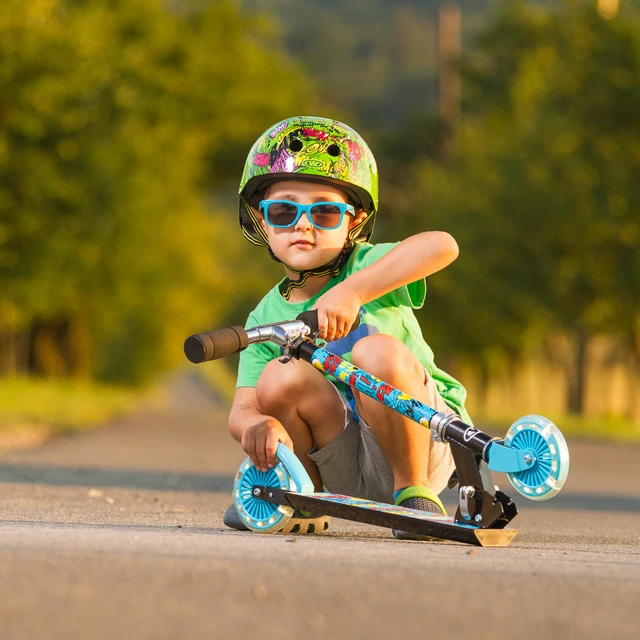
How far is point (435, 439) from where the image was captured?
447 cm

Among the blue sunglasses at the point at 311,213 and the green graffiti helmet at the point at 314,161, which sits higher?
the green graffiti helmet at the point at 314,161

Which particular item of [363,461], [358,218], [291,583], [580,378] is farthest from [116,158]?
[291,583]

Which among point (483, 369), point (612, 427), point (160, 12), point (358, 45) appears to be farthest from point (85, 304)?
point (358, 45)

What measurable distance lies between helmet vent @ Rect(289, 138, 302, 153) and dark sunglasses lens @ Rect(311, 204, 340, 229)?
0.22 metres

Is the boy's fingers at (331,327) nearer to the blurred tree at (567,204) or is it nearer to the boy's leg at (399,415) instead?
the boy's leg at (399,415)

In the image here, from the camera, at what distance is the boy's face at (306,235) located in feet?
16.4

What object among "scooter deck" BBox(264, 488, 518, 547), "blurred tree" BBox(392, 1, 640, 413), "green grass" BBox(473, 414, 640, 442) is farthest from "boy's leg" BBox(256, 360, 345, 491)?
"blurred tree" BBox(392, 1, 640, 413)

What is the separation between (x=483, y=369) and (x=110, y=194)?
17.7 meters

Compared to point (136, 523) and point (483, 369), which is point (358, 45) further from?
point (136, 523)

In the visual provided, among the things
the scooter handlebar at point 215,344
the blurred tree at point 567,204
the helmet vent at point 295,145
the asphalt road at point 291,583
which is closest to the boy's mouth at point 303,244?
the helmet vent at point 295,145

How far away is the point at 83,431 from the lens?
16.4 metres

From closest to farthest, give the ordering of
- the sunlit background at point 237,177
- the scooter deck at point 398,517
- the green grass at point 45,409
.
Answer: the scooter deck at point 398,517 < the green grass at point 45,409 < the sunlit background at point 237,177

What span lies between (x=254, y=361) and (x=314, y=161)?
76cm

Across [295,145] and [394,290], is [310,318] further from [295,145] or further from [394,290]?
[295,145]
